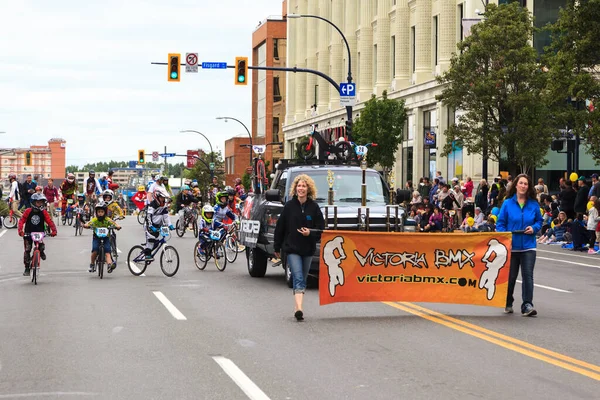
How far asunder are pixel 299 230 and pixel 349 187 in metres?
5.73

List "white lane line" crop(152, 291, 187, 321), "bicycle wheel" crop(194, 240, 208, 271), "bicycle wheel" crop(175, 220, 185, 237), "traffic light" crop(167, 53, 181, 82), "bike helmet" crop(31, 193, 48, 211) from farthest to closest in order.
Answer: "traffic light" crop(167, 53, 181, 82), "bicycle wheel" crop(175, 220, 185, 237), "bicycle wheel" crop(194, 240, 208, 271), "bike helmet" crop(31, 193, 48, 211), "white lane line" crop(152, 291, 187, 321)

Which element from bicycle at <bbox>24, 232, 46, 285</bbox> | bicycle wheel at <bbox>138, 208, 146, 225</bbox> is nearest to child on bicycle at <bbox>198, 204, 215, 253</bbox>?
bicycle at <bbox>24, 232, 46, 285</bbox>

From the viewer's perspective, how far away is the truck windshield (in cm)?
1808

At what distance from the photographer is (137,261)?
19938 mm

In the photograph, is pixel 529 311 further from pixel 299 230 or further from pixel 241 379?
pixel 241 379

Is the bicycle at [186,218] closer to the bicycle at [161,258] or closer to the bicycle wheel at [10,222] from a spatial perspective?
the bicycle wheel at [10,222]

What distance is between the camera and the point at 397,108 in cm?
5434

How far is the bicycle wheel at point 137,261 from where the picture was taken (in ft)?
65.5

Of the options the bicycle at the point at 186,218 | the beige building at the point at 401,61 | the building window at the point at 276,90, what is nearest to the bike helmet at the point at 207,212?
the bicycle at the point at 186,218

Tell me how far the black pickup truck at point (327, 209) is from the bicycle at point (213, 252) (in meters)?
1.08

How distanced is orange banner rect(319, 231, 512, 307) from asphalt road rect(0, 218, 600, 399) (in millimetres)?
299

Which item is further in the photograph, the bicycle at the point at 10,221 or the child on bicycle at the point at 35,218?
the bicycle at the point at 10,221

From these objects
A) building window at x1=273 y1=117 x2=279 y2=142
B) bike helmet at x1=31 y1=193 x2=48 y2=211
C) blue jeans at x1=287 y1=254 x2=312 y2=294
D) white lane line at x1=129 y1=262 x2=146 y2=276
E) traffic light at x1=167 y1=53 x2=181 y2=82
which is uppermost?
building window at x1=273 y1=117 x2=279 y2=142

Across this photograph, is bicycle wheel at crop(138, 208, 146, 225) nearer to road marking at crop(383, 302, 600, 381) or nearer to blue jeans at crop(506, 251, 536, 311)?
road marking at crop(383, 302, 600, 381)
